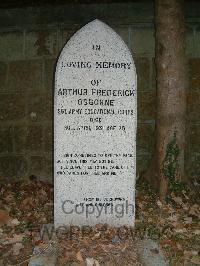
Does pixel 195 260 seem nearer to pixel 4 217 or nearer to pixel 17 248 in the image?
pixel 17 248

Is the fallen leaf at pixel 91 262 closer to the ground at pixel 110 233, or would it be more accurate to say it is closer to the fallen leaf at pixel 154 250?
the ground at pixel 110 233

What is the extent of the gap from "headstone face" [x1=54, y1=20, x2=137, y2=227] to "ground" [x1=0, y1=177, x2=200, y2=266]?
390 mm

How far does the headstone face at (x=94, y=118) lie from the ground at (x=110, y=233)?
0.39m

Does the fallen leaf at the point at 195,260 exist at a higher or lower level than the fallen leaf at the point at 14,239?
lower

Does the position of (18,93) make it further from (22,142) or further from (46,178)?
(46,178)

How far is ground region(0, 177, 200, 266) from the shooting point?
12.2ft

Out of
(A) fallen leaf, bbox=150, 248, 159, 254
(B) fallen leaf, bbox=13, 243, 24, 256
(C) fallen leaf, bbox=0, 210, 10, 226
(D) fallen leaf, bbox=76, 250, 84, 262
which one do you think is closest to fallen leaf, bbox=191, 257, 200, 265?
(A) fallen leaf, bbox=150, 248, 159, 254

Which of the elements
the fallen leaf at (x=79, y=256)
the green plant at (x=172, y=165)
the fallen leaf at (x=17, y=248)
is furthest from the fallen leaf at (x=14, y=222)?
the green plant at (x=172, y=165)

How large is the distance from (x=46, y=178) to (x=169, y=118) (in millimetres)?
2073

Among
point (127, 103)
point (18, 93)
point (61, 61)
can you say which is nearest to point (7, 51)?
point (18, 93)

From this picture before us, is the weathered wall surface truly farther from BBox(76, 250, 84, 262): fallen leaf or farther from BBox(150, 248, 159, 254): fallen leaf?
BBox(76, 250, 84, 262): fallen leaf

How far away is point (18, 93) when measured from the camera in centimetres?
558

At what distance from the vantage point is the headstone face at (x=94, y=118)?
397 centimetres

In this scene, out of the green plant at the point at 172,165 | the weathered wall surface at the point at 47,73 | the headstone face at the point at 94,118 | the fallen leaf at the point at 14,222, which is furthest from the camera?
the weathered wall surface at the point at 47,73
